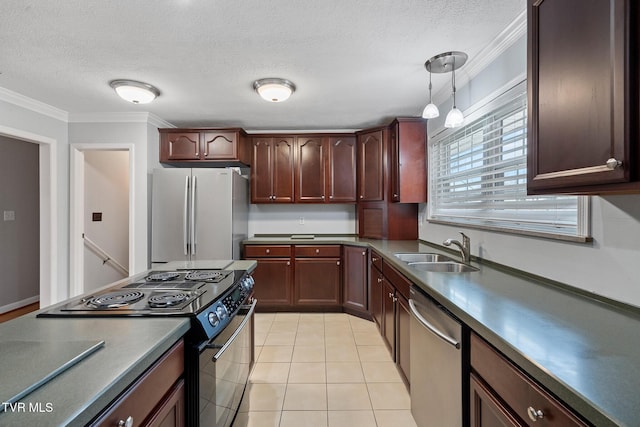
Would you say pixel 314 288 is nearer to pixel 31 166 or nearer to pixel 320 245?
pixel 320 245

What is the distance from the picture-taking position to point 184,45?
191cm

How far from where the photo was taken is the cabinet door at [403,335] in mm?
1938

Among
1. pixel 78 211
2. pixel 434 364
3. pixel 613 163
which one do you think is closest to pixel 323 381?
pixel 434 364

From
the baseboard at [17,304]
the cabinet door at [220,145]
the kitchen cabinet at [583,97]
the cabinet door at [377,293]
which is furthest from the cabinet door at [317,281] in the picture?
the baseboard at [17,304]

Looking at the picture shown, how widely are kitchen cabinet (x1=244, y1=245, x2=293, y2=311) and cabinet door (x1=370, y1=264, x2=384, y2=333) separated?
3.21ft

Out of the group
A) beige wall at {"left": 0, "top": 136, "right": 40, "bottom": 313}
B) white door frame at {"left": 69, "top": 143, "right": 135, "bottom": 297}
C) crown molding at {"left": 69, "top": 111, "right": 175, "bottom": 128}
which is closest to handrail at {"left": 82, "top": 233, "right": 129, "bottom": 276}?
white door frame at {"left": 69, "top": 143, "right": 135, "bottom": 297}

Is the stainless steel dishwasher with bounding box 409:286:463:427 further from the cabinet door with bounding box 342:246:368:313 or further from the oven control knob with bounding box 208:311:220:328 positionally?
the cabinet door with bounding box 342:246:368:313

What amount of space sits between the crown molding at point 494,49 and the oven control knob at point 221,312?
7.06 ft

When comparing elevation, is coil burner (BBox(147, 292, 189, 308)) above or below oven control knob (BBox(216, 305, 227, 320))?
above

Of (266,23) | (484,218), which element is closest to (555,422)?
(484,218)

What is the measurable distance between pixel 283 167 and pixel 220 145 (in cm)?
80

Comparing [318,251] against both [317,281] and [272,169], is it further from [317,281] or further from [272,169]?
[272,169]

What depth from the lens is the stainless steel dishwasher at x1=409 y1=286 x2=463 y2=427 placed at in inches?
46.8

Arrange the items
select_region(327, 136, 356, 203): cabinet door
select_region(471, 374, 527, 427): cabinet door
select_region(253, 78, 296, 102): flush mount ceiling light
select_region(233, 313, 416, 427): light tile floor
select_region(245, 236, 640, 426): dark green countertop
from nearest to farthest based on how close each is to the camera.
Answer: select_region(245, 236, 640, 426): dark green countertop → select_region(471, 374, 527, 427): cabinet door → select_region(233, 313, 416, 427): light tile floor → select_region(253, 78, 296, 102): flush mount ceiling light → select_region(327, 136, 356, 203): cabinet door
